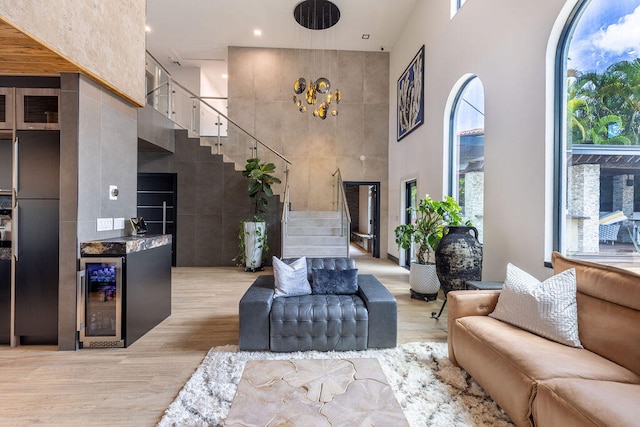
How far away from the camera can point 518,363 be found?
6.09 ft

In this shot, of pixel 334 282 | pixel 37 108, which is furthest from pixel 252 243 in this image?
pixel 37 108

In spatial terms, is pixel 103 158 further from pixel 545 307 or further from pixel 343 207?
pixel 343 207

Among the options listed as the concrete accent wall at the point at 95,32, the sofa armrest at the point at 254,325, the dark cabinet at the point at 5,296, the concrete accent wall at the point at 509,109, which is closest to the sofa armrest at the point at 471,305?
the concrete accent wall at the point at 509,109

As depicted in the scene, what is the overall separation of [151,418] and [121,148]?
288cm

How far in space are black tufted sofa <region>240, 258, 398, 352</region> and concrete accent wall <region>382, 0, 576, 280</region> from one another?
1.77m

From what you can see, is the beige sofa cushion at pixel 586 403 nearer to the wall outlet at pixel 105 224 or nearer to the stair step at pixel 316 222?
the wall outlet at pixel 105 224

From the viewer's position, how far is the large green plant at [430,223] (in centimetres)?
424

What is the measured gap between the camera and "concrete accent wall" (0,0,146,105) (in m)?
2.31

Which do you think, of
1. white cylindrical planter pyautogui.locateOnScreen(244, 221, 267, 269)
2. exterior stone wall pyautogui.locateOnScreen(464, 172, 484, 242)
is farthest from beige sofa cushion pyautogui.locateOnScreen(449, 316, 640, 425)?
white cylindrical planter pyautogui.locateOnScreen(244, 221, 267, 269)

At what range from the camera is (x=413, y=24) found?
6766 millimetres

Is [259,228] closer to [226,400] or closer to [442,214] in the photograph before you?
[442,214]

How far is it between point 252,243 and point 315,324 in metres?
3.99

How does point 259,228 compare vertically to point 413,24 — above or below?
below

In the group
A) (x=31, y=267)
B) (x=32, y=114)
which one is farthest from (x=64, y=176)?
(x=31, y=267)
